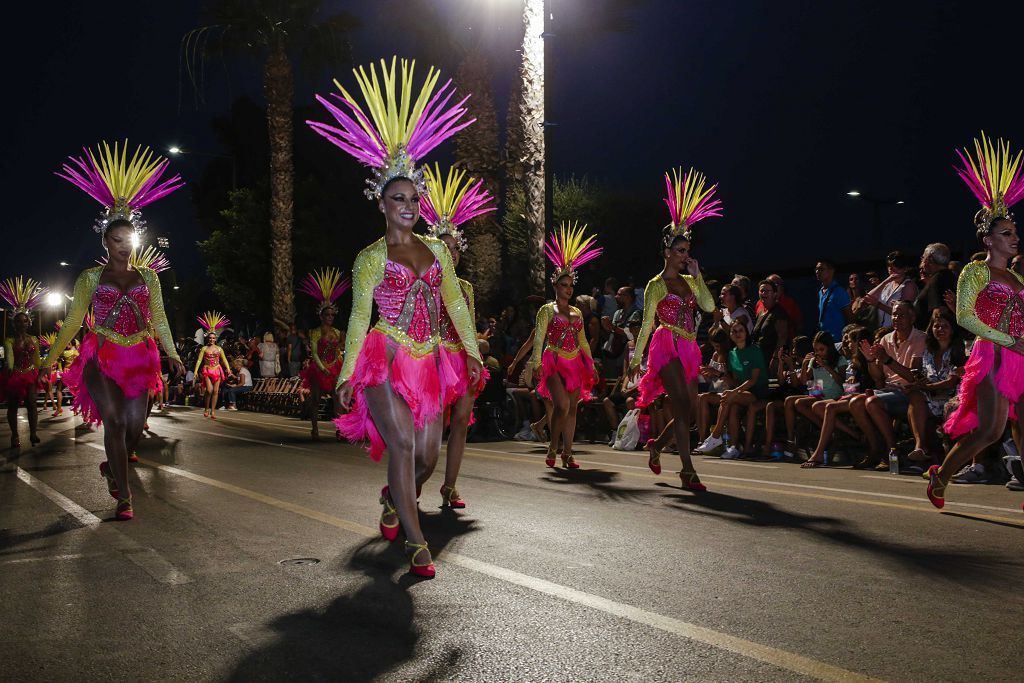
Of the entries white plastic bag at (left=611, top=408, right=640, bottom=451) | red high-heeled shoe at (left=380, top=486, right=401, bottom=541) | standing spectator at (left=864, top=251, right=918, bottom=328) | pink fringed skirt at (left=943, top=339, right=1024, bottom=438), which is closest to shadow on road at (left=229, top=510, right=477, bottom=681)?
red high-heeled shoe at (left=380, top=486, right=401, bottom=541)

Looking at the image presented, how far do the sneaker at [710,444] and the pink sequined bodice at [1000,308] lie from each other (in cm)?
631

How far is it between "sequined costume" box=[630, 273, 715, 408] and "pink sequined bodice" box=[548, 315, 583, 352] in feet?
6.74

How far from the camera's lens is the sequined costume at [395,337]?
5941 mm

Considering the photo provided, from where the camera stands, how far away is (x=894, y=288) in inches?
501

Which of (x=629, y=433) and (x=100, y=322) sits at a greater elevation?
(x=100, y=322)

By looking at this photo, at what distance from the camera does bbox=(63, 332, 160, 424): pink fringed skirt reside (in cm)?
820

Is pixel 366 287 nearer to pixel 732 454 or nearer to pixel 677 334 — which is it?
pixel 677 334

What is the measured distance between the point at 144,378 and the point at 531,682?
18.5ft

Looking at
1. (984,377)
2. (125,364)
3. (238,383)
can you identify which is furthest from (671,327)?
(238,383)

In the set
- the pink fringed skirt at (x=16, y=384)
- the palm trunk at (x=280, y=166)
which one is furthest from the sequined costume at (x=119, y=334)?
the palm trunk at (x=280, y=166)

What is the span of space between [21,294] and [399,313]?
15.1 metres

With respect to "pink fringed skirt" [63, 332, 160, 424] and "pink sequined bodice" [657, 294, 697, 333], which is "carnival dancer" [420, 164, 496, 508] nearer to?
"pink sequined bodice" [657, 294, 697, 333]

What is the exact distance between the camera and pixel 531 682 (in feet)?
12.4

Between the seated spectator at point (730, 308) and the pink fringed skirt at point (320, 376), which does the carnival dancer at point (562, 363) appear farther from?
the pink fringed skirt at point (320, 376)
